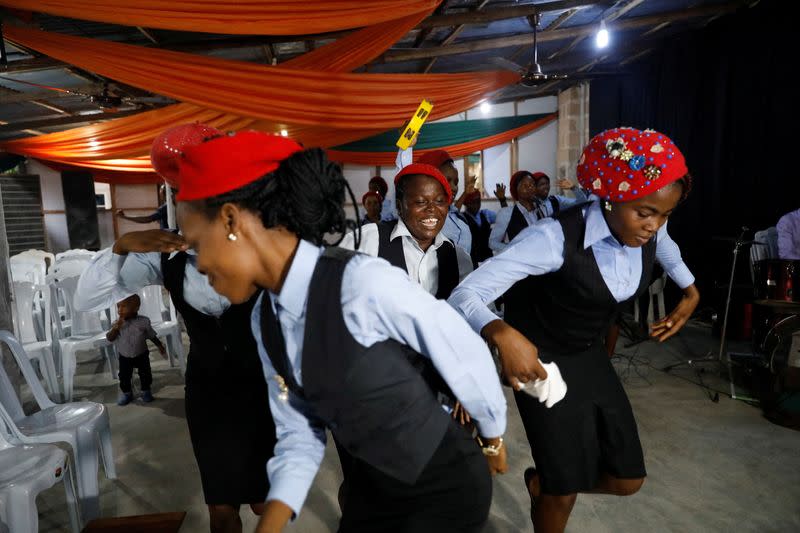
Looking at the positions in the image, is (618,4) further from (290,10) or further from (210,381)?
(210,381)

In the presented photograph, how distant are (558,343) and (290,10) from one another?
300 cm

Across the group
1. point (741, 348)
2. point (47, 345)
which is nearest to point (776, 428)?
point (741, 348)

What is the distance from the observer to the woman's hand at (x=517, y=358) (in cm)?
120

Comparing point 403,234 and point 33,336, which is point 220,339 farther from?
point 33,336

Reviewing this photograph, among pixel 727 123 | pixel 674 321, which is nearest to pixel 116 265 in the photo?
pixel 674 321

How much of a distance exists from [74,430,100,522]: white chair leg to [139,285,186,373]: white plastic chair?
221 cm

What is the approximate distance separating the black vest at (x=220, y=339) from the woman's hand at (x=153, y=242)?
0.47 ft

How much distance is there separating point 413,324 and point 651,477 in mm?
2352

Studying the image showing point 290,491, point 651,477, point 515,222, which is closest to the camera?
point 290,491

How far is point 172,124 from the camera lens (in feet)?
18.6

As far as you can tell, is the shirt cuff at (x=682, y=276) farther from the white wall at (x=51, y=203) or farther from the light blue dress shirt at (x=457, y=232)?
the white wall at (x=51, y=203)

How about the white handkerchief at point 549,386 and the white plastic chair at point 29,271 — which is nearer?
the white handkerchief at point 549,386

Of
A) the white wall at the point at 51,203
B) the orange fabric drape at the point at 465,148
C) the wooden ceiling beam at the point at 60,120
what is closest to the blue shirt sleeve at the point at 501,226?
the orange fabric drape at the point at 465,148

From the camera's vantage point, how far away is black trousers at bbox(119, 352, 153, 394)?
3840 millimetres
